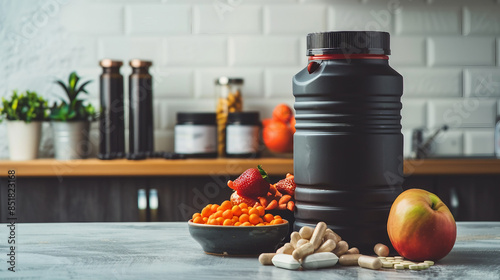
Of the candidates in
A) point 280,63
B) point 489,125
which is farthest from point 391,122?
point 489,125

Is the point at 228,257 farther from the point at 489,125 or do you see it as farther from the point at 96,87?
the point at 489,125

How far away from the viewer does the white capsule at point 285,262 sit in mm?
911

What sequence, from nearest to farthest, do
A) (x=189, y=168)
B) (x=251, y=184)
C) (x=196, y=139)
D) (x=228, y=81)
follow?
(x=251, y=184) < (x=189, y=168) < (x=196, y=139) < (x=228, y=81)

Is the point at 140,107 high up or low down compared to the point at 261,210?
up

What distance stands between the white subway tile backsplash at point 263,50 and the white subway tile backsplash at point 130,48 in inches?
13.3

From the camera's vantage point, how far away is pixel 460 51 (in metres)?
3.00

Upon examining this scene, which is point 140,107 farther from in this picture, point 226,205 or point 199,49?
point 226,205

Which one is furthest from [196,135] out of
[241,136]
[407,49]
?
[407,49]

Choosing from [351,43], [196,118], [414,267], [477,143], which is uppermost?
[351,43]

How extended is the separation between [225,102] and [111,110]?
481 mm

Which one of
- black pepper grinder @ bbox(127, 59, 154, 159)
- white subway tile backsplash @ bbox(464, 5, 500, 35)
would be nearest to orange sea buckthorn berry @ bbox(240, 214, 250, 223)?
black pepper grinder @ bbox(127, 59, 154, 159)

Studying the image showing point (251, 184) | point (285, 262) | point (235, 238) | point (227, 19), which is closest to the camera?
point (285, 262)

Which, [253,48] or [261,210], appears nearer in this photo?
[261,210]

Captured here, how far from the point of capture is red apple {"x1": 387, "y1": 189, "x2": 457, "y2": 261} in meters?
0.97
